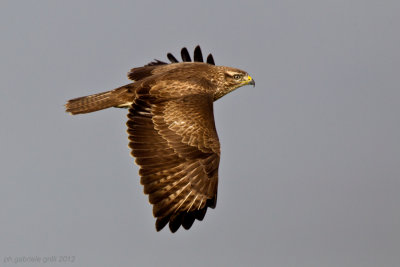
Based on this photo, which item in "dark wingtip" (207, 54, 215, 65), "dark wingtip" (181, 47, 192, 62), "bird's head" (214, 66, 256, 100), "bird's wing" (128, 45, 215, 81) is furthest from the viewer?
"dark wingtip" (181, 47, 192, 62)

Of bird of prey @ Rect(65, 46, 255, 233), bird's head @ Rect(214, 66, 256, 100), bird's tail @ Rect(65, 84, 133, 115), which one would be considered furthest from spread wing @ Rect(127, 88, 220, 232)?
bird's head @ Rect(214, 66, 256, 100)

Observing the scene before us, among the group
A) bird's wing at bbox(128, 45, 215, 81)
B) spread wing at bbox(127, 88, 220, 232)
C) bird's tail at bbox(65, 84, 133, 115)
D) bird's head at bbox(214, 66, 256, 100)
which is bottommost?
spread wing at bbox(127, 88, 220, 232)

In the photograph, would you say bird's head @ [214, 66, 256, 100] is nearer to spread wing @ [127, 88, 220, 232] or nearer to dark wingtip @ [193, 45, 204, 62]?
spread wing @ [127, 88, 220, 232]

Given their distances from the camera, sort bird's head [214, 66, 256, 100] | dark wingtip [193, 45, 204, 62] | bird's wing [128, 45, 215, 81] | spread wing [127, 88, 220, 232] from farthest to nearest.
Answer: dark wingtip [193, 45, 204, 62], bird's wing [128, 45, 215, 81], bird's head [214, 66, 256, 100], spread wing [127, 88, 220, 232]

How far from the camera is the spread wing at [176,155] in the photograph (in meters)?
15.1

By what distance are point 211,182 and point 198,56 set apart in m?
7.06

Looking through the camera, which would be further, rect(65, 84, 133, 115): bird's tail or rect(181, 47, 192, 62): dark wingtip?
rect(181, 47, 192, 62): dark wingtip

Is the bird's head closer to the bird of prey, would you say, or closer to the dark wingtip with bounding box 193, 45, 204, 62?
the bird of prey

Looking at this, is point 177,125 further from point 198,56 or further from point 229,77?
point 198,56

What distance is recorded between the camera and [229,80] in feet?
63.2

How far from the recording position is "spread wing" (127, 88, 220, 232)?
594 inches

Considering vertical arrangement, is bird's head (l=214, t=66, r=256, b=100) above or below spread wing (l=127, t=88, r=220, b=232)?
above

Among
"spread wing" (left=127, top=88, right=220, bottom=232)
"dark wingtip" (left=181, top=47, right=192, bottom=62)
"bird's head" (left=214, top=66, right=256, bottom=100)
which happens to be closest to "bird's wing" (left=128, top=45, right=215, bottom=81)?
"dark wingtip" (left=181, top=47, right=192, bottom=62)

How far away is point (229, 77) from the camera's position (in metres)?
19.3
